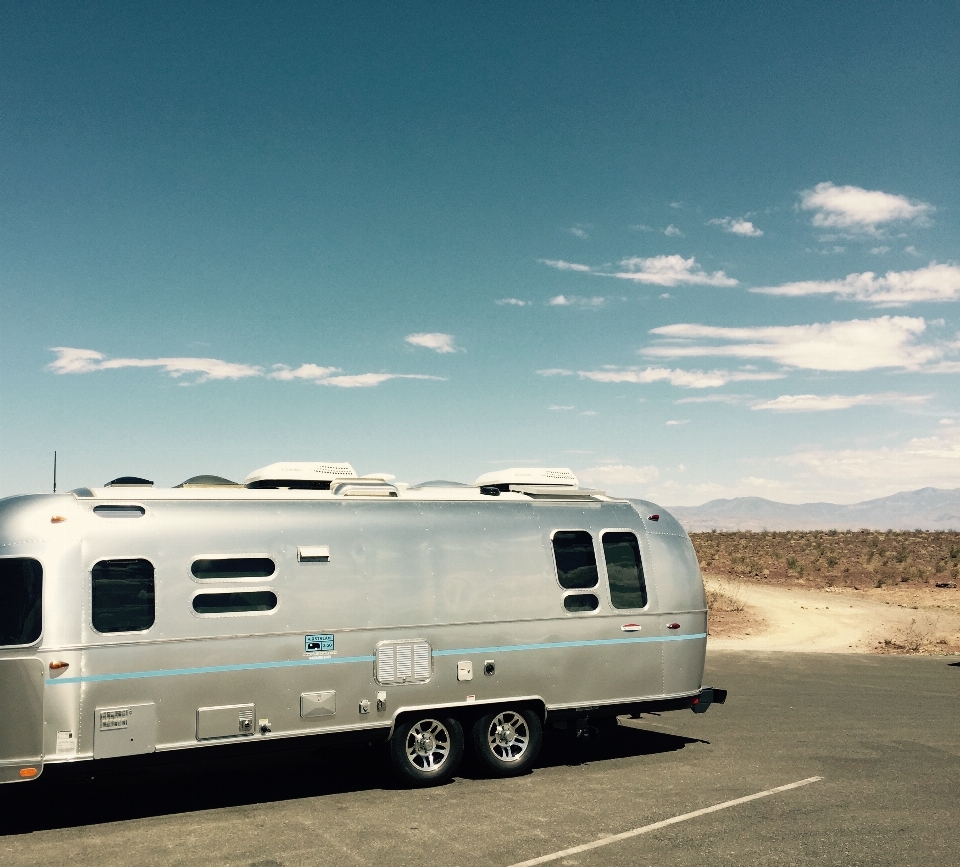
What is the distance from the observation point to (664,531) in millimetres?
12742

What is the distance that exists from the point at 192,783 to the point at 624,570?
5502 millimetres

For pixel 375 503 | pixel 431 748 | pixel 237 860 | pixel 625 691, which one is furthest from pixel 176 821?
pixel 625 691

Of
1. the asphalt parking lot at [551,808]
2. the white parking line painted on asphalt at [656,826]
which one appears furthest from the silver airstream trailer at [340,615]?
the white parking line painted on asphalt at [656,826]

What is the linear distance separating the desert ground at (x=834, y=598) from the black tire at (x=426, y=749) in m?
15.3

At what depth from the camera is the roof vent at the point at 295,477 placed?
1108 cm

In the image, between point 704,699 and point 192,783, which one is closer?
point 192,783

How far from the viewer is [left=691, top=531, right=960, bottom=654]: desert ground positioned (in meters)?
27.0

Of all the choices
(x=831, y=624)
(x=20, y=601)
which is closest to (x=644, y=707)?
(x=20, y=601)

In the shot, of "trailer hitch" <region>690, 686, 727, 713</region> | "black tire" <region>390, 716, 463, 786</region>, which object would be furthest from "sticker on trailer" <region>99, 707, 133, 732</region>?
"trailer hitch" <region>690, 686, 727, 713</region>

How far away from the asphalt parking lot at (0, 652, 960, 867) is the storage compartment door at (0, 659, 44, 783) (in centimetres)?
30

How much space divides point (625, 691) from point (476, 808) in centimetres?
271

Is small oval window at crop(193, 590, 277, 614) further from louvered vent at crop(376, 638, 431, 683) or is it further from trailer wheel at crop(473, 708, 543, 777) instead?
trailer wheel at crop(473, 708, 543, 777)

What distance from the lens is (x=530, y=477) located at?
1259 cm

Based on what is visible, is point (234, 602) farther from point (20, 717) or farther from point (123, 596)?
point (20, 717)
